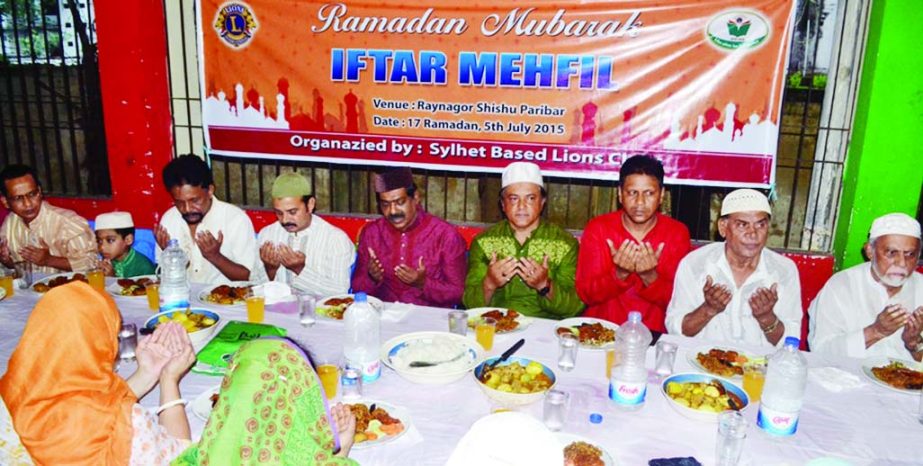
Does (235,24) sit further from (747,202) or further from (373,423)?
(747,202)

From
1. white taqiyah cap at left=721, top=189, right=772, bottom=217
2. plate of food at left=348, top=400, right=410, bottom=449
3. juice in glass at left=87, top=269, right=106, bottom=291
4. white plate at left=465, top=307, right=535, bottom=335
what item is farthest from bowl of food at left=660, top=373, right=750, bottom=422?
juice in glass at left=87, top=269, right=106, bottom=291

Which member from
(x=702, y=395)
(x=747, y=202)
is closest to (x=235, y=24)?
(x=747, y=202)

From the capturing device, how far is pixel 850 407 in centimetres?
227

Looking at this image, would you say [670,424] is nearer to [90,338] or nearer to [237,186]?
[90,338]

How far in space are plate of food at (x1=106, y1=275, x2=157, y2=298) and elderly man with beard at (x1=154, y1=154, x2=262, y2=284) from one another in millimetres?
417

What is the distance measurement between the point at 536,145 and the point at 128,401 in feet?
11.1

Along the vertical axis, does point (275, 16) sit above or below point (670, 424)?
above

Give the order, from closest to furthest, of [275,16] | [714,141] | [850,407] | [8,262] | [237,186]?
[850,407], [8,262], [714,141], [275,16], [237,186]

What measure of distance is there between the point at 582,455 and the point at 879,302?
7.20 ft

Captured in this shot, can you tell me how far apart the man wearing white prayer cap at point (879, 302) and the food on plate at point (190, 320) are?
307 centimetres

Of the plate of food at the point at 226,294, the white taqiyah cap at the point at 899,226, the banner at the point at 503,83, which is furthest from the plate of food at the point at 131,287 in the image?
the white taqiyah cap at the point at 899,226

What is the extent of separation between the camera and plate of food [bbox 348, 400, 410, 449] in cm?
201

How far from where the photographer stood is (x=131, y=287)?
11.1 ft

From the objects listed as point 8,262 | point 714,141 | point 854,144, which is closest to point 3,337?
point 8,262
